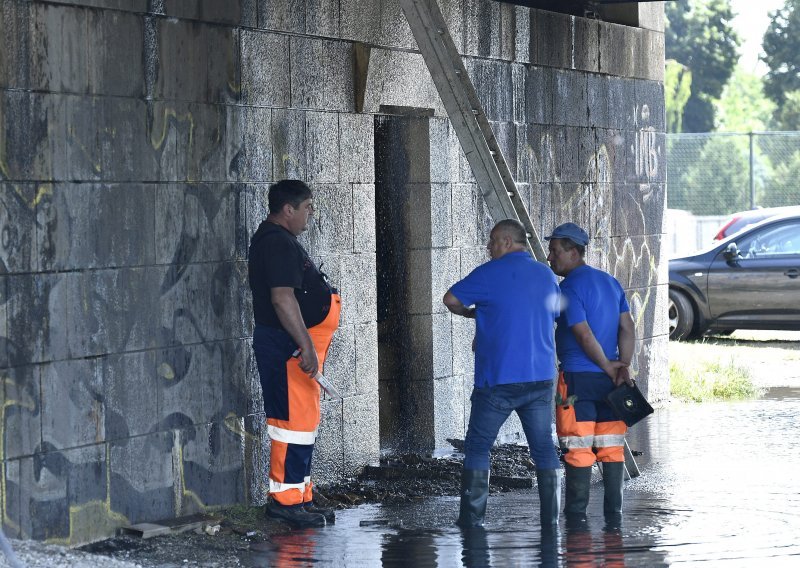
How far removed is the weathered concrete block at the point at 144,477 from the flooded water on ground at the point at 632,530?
0.61 meters

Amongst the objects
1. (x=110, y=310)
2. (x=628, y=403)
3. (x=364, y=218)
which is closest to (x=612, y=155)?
(x=364, y=218)

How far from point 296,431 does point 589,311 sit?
1.64 meters

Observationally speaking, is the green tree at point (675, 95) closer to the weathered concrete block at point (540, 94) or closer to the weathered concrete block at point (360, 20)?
the weathered concrete block at point (540, 94)

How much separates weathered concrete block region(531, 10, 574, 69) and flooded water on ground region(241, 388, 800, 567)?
3.21 metres

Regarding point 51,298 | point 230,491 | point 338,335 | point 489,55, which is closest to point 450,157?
point 489,55

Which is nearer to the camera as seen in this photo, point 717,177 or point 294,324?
point 294,324

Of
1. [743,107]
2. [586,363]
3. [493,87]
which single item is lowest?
[586,363]

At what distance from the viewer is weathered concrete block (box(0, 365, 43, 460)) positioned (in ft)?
22.8

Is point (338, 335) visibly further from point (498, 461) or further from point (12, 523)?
point (12, 523)

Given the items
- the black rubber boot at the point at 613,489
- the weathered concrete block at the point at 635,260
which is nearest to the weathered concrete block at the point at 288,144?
the black rubber boot at the point at 613,489

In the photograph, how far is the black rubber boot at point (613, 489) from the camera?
8.22m

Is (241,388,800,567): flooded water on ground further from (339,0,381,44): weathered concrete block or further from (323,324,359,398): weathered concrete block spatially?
(339,0,381,44): weathered concrete block

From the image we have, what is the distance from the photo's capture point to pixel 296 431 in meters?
8.02

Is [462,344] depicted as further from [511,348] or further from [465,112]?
[511,348]
